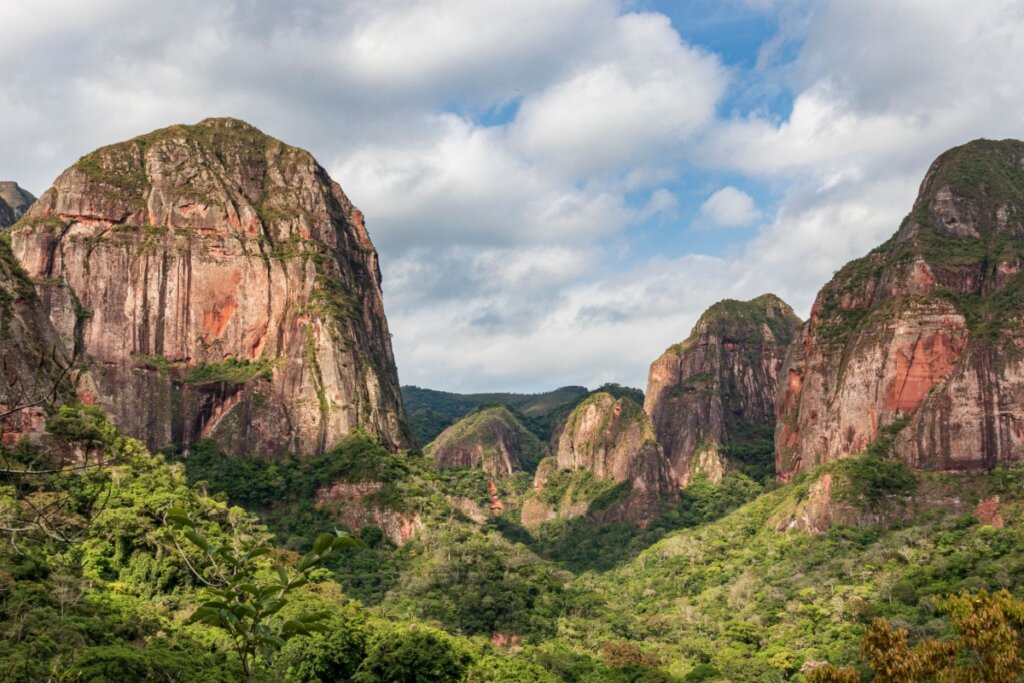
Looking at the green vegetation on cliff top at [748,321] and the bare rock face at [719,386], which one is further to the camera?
the green vegetation on cliff top at [748,321]

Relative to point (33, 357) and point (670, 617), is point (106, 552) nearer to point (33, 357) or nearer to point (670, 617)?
point (33, 357)

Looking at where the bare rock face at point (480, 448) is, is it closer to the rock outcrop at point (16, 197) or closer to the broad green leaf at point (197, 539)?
the rock outcrop at point (16, 197)

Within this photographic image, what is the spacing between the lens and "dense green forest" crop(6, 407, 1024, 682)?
37.1m

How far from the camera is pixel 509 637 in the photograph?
2699 inches

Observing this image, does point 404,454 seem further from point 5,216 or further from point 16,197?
point 16,197

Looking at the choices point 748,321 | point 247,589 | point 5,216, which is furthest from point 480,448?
point 247,589


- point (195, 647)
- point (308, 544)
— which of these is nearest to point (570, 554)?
point (308, 544)

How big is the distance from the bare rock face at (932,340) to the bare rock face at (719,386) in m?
35.2

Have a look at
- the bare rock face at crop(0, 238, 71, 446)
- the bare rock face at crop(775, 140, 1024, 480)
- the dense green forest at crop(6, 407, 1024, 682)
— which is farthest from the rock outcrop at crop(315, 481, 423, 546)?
the bare rock face at crop(775, 140, 1024, 480)

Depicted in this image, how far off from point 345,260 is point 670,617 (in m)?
56.0

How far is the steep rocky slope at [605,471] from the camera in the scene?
452 feet

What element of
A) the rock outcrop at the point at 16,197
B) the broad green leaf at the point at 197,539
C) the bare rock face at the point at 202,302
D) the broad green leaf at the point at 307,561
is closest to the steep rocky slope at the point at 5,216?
the rock outcrop at the point at 16,197

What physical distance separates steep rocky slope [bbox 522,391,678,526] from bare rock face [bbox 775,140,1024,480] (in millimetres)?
21935

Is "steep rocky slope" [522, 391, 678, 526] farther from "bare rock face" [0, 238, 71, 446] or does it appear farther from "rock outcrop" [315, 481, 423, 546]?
"bare rock face" [0, 238, 71, 446]
